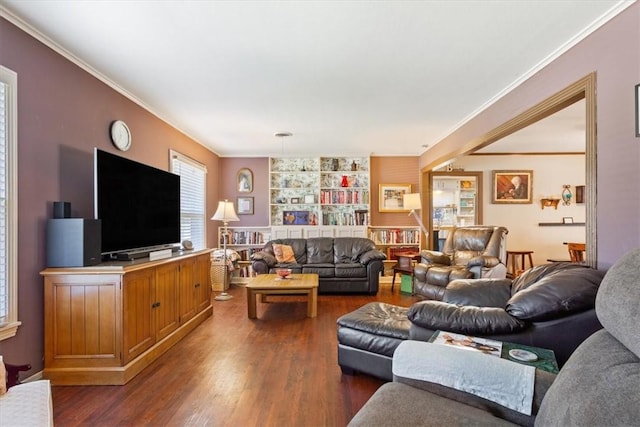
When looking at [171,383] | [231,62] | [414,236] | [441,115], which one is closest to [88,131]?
[231,62]

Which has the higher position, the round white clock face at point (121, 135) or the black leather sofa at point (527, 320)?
the round white clock face at point (121, 135)

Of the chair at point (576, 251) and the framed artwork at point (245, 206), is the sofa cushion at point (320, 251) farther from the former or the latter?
the chair at point (576, 251)

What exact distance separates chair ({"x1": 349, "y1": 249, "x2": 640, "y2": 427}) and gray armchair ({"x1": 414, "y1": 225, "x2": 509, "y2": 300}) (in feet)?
10.5

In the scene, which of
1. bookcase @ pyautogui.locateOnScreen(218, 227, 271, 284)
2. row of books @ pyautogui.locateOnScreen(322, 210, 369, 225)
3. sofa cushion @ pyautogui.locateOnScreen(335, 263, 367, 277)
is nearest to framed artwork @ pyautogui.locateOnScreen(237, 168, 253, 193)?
bookcase @ pyautogui.locateOnScreen(218, 227, 271, 284)

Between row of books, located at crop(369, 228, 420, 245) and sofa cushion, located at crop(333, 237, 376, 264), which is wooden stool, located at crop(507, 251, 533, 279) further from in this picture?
sofa cushion, located at crop(333, 237, 376, 264)

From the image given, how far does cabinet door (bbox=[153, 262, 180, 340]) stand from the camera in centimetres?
290

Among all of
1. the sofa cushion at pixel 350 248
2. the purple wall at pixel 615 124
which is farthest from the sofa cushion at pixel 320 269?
the purple wall at pixel 615 124

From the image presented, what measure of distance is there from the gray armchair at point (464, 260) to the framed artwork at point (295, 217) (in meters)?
2.50

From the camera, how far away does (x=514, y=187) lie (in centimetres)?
655

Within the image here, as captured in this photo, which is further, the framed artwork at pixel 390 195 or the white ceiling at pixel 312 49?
the framed artwork at pixel 390 195

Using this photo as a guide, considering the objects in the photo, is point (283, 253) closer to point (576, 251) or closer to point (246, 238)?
point (246, 238)

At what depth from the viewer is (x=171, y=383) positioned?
241cm

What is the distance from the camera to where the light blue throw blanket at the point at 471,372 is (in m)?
1.22

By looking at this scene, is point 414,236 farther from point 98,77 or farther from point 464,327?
point 98,77
